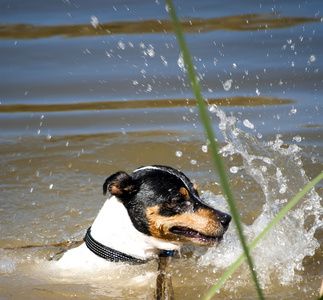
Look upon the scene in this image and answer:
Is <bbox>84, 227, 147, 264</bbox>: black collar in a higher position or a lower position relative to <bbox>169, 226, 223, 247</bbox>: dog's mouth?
lower

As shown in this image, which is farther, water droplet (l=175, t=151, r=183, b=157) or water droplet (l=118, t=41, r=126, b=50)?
water droplet (l=118, t=41, r=126, b=50)

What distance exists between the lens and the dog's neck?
3.80m

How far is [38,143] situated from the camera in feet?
22.9

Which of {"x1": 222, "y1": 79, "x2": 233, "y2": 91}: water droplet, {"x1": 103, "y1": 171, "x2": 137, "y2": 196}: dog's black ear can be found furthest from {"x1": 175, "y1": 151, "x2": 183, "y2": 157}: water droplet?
{"x1": 103, "y1": 171, "x2": 137, "y2": 196}: dog's black ear

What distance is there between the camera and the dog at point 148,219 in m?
3.72

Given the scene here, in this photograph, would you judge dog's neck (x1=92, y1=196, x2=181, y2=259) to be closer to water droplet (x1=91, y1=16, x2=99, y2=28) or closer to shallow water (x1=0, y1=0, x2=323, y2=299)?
shallow water (x1=0, y1=0, x2=323, y2=299)

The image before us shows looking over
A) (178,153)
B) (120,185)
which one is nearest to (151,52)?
(178,153)

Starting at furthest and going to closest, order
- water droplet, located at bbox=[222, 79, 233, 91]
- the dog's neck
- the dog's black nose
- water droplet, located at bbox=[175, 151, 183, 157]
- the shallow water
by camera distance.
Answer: water droplet, located at bbox=[222, 79, 233, 91] < water droplet, located at bbox=[175, 151, 183, 157] < the shallow water < the dog's neck < the dog's black nose

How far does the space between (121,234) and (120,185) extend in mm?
338

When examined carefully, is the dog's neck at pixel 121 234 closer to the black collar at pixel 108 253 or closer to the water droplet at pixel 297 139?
the black collar at pixel 108 253

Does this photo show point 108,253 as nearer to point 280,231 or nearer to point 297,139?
point 280,231

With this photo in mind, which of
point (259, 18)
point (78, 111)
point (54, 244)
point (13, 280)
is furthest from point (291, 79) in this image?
point (13, 280)

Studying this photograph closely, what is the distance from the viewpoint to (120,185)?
3.74 m

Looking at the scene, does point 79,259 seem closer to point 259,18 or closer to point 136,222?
point 136,222
